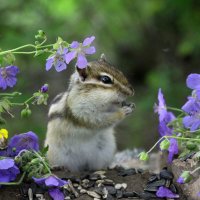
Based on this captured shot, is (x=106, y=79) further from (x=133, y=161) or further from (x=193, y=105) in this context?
(x=193, y=105)

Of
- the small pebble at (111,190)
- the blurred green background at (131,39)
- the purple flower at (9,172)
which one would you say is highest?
the blurred green background at (131,39)

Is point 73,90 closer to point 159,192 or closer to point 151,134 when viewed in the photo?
point 159,192

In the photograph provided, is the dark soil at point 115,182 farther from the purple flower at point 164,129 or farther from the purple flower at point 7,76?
the purple flower at point 7,76

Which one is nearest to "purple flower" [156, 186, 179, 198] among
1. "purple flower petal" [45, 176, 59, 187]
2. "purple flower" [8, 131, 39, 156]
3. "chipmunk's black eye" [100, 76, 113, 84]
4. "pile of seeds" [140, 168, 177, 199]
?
"pile of seeds" [140, 168, 177, 199]

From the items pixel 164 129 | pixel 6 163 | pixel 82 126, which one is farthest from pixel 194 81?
pixel 82 126

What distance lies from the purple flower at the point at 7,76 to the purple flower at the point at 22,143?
362mm

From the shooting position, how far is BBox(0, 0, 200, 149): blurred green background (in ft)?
28.9

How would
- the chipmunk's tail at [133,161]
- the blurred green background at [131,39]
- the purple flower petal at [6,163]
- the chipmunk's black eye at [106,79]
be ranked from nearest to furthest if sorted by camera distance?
the purple flower petal at [6,163] → the chipmunk's black eye at [106,79] → the chipmunk's tail at [133,161] → the blurred green background at [131,39]

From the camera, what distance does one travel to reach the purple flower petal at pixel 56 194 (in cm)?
392

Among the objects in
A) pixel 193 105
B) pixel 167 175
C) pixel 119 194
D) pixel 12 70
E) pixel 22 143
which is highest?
pixel 12 70

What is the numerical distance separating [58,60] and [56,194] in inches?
34.4

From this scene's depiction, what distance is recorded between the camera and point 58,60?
150 inches

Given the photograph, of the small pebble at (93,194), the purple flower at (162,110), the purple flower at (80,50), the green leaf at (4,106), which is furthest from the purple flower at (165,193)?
the green leaf at (4,106)

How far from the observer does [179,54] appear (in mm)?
10211
